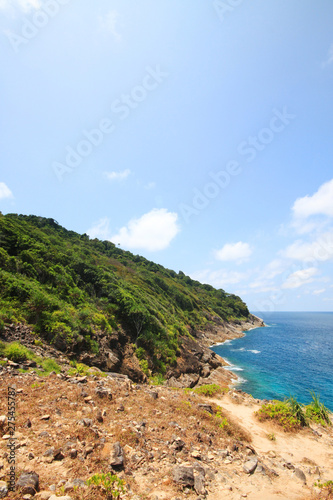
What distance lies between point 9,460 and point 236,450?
381 inches

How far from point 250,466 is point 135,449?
5.05 m

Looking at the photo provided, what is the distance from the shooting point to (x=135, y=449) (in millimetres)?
8008

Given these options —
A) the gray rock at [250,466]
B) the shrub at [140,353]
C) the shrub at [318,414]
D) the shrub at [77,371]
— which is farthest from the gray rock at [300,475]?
the shrub at [140,353]

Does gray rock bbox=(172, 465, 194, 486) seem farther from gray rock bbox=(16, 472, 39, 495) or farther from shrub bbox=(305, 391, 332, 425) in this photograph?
shrub bbox=(305, 391, 332, 425)

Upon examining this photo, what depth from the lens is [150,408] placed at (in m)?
11.9

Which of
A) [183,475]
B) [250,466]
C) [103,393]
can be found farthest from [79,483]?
[250,466]

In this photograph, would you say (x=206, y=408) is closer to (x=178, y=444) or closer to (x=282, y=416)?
(x=178, y=444)

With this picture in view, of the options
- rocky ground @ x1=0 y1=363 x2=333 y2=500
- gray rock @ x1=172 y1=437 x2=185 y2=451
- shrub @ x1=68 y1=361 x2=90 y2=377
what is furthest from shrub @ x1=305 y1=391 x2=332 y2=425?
shrub @ x1=68 y1=361 x2=90 y2=377

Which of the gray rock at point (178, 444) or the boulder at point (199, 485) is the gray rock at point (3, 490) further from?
the gray rock at point (178, 444)

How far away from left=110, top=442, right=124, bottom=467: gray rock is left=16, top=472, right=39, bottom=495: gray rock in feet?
7.59

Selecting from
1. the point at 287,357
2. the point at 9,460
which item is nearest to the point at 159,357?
Result: the point at 9,460

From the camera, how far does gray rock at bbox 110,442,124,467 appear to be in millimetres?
6818

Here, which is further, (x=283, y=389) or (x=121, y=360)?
(x=283, y=389)

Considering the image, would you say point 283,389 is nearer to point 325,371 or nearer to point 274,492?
point 325,371
